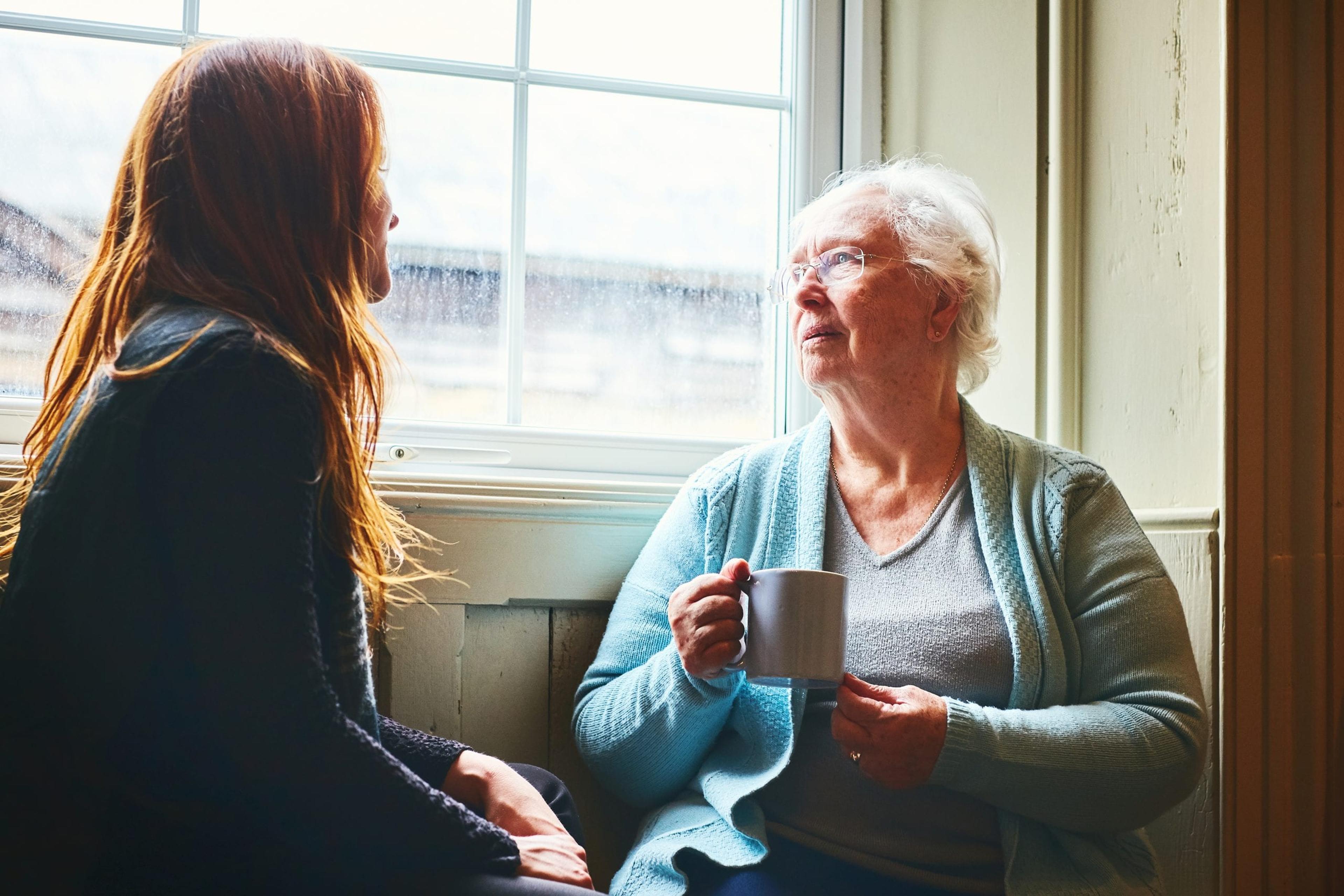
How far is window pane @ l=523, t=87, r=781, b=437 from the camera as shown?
1726 millimetres

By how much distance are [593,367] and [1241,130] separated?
3.25 ft

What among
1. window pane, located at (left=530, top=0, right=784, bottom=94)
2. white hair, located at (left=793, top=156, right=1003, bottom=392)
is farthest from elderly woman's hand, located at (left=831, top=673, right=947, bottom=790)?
window pane, located at (left=530, top=0, right=784, bottom=94)

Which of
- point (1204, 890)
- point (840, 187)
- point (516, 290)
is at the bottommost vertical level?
point (1204, 890)

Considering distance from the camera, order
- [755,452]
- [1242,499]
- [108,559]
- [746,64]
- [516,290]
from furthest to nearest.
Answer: [746,64] → [516,290] → [755,452] → [1242,499] → [108,559]

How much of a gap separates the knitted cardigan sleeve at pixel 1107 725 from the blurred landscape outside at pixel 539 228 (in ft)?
2.43

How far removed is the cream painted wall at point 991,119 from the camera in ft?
5.42

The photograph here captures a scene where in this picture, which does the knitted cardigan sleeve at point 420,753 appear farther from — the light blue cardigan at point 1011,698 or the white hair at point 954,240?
the white hair at point 954,240

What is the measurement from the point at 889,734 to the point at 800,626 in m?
0.18

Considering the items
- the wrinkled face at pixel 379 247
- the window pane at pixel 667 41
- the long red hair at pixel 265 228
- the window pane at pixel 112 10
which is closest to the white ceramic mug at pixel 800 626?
the long red hair at pixel 265 228

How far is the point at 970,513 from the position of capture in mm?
1346

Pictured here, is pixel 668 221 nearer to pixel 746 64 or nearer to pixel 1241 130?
pixel 746 64

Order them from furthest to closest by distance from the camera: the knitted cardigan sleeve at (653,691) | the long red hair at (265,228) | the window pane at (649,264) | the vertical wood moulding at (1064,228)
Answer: the window pane at (649,264)
the vertical wood moulding at (1064,228)
the knitted cardigan sleeve at (653,691)
the long red hair at (265,228)

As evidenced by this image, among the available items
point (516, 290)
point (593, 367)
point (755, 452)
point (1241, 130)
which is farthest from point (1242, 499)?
point (516, 290)

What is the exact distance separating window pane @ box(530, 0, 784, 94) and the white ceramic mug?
1.09 meters
